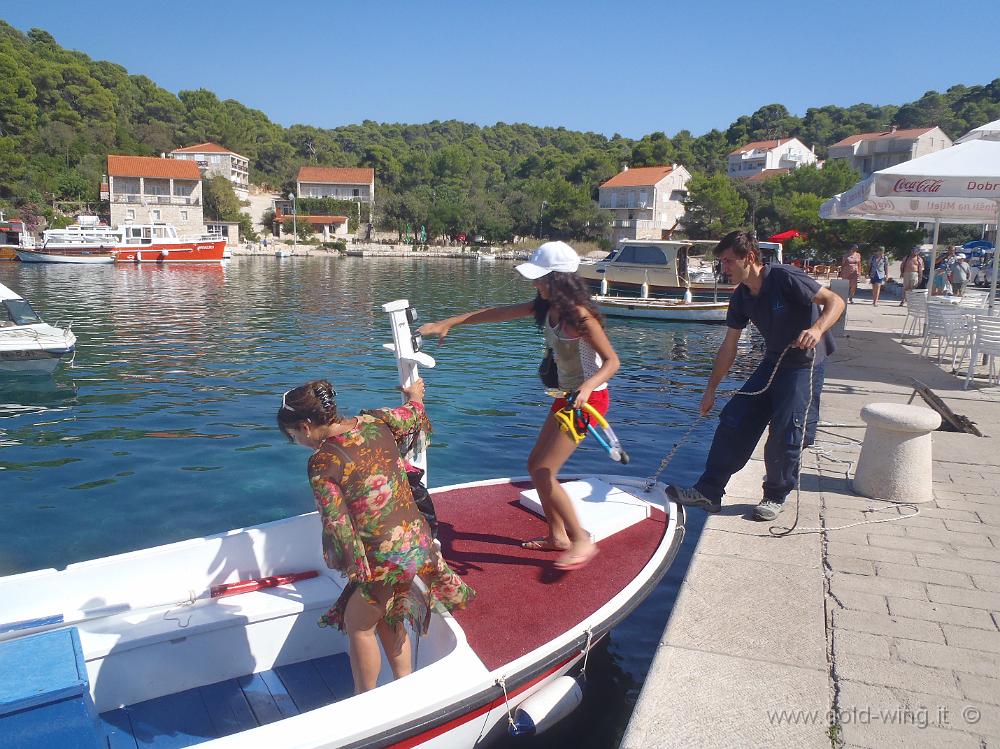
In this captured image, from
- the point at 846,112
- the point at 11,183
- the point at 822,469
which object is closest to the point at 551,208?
the point at 11,183

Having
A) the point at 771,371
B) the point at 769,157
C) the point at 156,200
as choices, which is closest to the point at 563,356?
the point at 771,371

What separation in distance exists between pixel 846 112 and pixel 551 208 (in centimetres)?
8991

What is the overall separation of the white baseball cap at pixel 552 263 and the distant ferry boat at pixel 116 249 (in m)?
49.3

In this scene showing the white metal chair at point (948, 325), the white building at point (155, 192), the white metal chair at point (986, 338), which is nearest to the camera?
the white metal chair at point (986, 338)

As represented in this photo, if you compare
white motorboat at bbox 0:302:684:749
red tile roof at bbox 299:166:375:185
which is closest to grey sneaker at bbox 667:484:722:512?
white motorboat at bbox 0:302:684:749

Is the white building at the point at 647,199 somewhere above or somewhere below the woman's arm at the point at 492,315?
Answer: above

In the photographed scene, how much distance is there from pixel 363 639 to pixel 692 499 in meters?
3.04

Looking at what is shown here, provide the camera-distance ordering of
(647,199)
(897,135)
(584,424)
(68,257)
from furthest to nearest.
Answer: (897,135), (647,199), (68,257), (584,424)

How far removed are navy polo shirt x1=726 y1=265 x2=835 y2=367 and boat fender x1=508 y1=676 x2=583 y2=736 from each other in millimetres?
2778

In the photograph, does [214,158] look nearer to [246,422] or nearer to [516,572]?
[246,422]

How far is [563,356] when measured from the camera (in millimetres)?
4289

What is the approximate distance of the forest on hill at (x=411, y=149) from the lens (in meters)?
71.0

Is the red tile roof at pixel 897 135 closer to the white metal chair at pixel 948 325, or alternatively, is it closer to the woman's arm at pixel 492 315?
the white metal chair at pixel 948 325

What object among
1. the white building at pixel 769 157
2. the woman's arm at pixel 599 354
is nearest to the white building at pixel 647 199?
the white building at pixel 769 157
